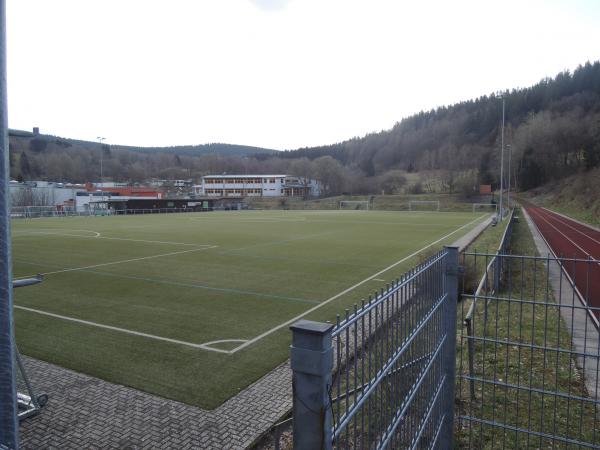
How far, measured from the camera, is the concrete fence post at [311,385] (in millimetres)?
1745

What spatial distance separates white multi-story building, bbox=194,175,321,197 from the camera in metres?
122

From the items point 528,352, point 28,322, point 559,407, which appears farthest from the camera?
point 28,322

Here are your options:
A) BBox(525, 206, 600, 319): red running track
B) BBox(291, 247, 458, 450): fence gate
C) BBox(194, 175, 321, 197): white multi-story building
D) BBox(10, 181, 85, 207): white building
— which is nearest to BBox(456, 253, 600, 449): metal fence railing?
BBox(291, 247, 458, 450): fence gate

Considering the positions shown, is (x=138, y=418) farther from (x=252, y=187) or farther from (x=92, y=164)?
(x=92, y=164)

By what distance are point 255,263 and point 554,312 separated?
10.8m

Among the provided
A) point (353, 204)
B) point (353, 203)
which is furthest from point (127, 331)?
point (353, 203)

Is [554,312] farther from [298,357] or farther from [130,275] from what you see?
[130,275]

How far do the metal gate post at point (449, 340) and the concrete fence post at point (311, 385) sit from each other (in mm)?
2950

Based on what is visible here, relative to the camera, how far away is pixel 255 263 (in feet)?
56.4

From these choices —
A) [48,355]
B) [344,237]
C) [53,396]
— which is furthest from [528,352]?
[344,237]

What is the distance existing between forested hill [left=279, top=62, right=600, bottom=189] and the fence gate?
9081 cm

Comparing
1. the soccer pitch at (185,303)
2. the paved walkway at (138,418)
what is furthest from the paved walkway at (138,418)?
the soccer pitch at (185,303)

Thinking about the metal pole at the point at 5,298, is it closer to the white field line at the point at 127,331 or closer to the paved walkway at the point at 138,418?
the paved walkway at the point at 138,418

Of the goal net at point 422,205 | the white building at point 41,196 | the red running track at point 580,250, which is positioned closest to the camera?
the red running track at point 580,250
